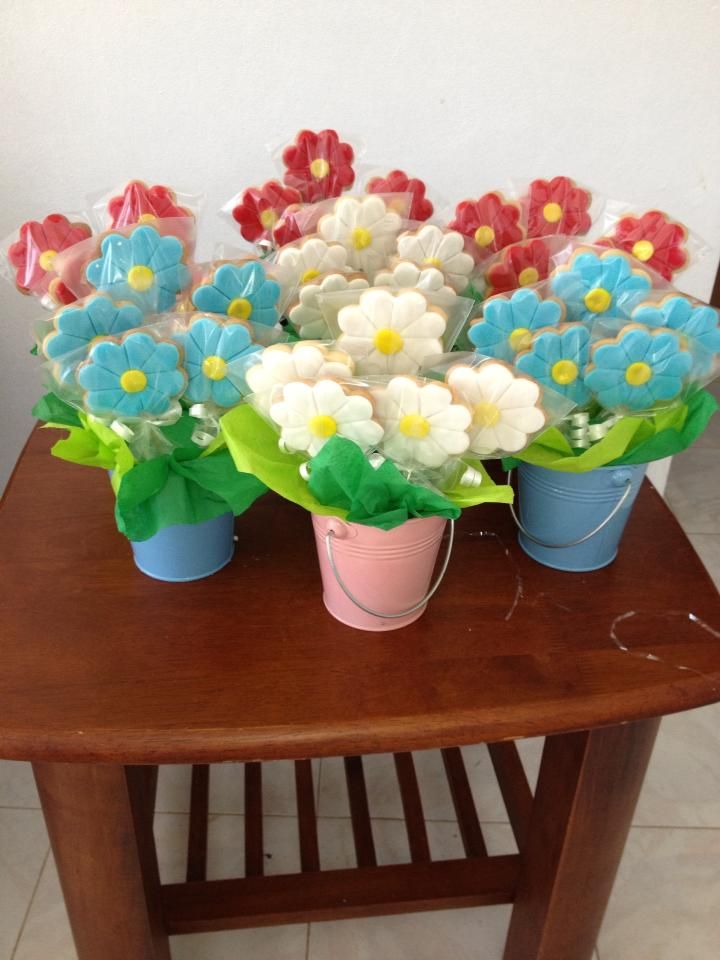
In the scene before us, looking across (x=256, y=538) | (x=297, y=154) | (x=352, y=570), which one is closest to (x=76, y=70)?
(x=297, y=154)

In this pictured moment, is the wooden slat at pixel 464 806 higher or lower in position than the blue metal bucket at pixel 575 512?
lower

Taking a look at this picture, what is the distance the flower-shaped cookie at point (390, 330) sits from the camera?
0.64m

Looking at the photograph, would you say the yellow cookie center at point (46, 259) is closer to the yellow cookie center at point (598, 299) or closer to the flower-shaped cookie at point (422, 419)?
the flower-shaped cookie at point (422, 419)

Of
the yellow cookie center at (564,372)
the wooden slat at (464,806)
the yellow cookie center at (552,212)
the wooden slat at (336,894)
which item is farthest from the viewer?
the wooden slat at (464,806)

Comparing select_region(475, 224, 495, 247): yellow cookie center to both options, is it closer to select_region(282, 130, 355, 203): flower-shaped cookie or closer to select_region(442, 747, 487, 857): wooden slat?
select_region(282, 130, 355, 203): flower-shaped cookie

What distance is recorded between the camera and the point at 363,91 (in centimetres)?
119

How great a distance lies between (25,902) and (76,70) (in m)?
1.25

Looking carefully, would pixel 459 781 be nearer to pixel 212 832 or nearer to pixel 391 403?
pixel 212 832

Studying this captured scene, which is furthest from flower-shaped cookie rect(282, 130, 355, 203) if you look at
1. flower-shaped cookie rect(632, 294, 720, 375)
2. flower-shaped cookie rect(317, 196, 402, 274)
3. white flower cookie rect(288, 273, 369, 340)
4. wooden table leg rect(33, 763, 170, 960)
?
wooden table leg rect(33, 763, 170, 960)

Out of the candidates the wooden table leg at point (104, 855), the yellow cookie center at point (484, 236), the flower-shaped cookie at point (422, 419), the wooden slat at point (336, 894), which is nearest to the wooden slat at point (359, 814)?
the wooden slat at point (336, 894)

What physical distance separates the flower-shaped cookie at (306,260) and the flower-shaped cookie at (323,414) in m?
0.24

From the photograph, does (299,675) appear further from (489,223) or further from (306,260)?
(489,223)

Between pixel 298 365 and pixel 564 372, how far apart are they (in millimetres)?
239

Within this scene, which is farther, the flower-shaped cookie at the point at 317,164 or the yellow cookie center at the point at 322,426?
the flower-shaped cookie at the point at 317,164
